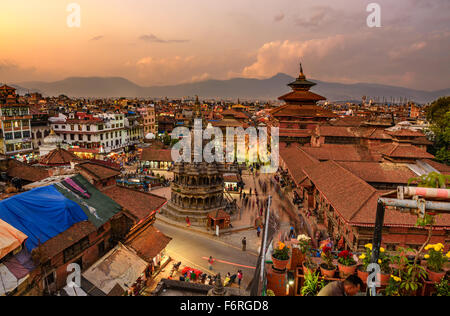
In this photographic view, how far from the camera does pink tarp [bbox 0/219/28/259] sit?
8477mm

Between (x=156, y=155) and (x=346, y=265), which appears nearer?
(x=346, y=265)

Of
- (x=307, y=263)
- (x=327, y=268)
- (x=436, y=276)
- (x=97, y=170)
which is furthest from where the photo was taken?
(x=97, y=170)

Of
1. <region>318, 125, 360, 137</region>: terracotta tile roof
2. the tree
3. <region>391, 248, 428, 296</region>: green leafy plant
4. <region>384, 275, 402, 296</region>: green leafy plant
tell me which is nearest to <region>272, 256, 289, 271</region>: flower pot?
<region>384, 275, 402, 296</region>: green leafy plant

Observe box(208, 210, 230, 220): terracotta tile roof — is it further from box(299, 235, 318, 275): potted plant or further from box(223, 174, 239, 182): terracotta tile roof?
box(299, 235, 318, 275): potted plant

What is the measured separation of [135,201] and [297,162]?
70.8 feet

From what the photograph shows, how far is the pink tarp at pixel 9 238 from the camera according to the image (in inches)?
334

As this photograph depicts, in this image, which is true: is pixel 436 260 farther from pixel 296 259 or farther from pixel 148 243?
pixel 148 243

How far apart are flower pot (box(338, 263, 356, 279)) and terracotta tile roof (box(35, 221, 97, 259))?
33.5 feet

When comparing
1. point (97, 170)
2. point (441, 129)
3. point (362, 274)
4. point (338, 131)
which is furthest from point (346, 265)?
point (441, 129)

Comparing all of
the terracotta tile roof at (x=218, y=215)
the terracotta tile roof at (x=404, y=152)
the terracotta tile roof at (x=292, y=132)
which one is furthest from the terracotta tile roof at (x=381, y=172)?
the terracotta tile roof at (x=292, y=132)

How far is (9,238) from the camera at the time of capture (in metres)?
8.83

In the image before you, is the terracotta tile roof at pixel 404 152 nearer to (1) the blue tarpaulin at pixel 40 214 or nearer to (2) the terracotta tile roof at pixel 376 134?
(2) the terracotta tile roof at pixel 376 134
